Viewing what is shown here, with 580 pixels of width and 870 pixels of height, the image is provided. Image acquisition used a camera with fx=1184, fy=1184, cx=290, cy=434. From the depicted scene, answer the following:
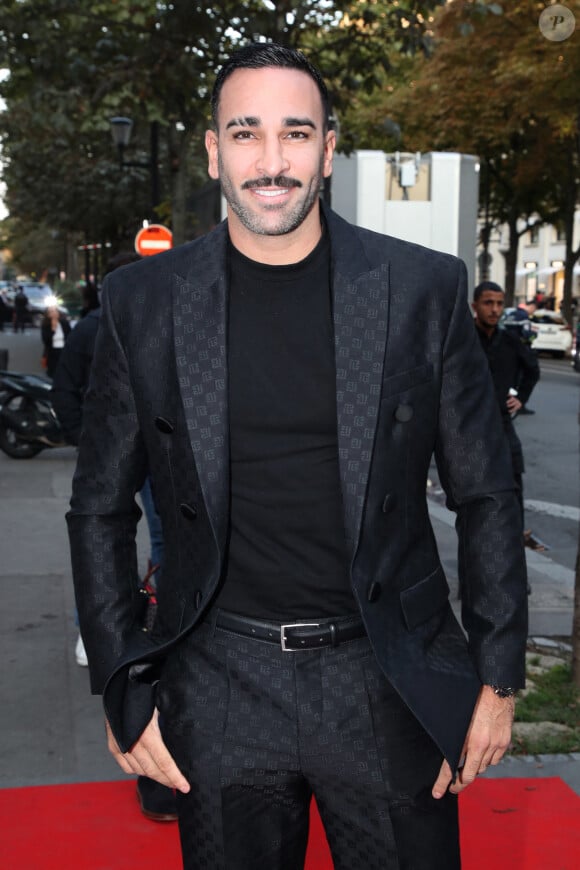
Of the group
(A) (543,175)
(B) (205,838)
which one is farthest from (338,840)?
(A) (543,175)

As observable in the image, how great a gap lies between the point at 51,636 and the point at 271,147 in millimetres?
4412

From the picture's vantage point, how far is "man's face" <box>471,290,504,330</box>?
24.6ft

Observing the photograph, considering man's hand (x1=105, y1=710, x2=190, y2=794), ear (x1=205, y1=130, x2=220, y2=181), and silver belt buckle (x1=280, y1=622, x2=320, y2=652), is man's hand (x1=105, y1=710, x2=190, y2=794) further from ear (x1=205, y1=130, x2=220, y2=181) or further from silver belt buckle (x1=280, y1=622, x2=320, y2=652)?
ear (x1=205, y1=130, x2=220, y2=181)

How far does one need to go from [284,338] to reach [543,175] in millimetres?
39008

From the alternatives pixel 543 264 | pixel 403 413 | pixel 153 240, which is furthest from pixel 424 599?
pixel 543 264

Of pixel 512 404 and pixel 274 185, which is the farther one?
pixel 512 404

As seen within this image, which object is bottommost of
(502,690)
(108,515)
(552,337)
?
(552,337)

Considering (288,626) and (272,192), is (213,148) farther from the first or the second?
(288,626)

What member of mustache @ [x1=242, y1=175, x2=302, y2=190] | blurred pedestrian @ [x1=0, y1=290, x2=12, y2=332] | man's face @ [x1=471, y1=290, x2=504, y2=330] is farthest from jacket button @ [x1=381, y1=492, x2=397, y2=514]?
blurred pedestrian @ [x1=0, y1=290, x2=12, y2=332]

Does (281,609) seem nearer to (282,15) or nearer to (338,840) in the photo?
(338,840)

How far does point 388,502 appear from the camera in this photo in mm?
2098

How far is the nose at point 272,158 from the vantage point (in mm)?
2123

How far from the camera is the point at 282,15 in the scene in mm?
11562

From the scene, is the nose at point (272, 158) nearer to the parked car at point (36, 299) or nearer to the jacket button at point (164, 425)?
the jacket button at point (164, 425)
